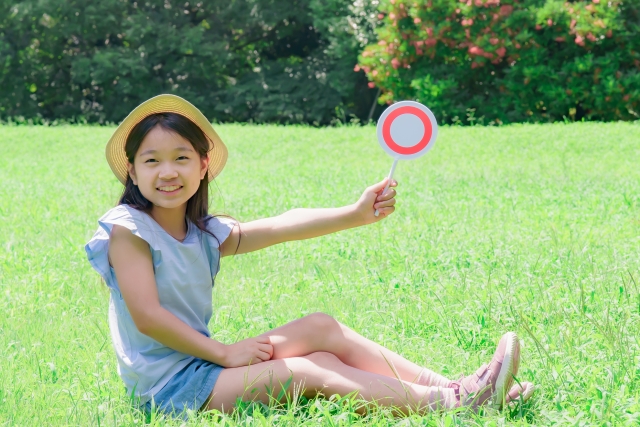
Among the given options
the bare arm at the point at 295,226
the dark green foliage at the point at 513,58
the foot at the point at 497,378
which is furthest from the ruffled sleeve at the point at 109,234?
the dark green foliage at the point at 513,58

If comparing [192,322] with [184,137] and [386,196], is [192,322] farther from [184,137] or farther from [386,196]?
[386,196]

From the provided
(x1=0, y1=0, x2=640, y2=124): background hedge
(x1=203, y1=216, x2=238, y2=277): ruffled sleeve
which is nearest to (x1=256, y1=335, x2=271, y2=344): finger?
(x1=203, y1=216, x2=238, y2=277): ruffled sleeve

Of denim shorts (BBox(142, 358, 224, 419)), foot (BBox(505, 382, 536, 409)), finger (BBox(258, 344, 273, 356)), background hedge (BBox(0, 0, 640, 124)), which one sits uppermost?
background hedge (BBox(0, 0, 640, 124))

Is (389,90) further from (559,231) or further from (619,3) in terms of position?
(559,231)

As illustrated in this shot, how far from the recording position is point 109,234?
292 centimetres

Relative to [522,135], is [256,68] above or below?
above

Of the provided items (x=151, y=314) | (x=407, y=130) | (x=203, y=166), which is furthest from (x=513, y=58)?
(x=151, y=314)

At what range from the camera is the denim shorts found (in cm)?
286

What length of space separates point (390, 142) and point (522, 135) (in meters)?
9.58

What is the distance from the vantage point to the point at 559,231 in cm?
610

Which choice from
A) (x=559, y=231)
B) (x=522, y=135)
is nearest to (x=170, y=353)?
(x=559, y=231)

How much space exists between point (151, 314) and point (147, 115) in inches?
28.4

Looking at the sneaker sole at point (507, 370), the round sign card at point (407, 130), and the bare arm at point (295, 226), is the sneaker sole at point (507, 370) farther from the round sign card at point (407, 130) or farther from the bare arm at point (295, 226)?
the round sign card at point (407, 130)

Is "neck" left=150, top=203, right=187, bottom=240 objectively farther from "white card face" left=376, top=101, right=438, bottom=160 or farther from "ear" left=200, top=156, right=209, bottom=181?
"white card face" left=376, top=101, right=438, bottom=160
